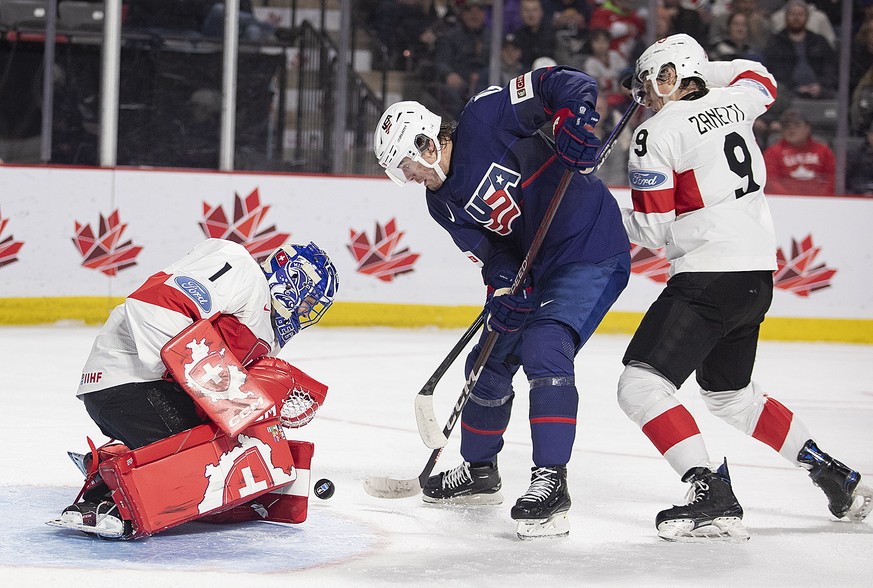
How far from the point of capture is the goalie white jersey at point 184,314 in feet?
9.00

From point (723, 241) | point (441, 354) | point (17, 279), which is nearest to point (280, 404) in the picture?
point (723, 241)

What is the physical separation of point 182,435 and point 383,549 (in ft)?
1.61

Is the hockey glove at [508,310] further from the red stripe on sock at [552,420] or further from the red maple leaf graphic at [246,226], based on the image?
the red maple leaf graphic at [246,226]

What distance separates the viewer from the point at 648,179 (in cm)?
301

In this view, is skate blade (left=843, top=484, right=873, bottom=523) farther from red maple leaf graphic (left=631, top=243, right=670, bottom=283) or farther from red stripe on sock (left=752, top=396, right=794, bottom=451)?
red maple leaf graphic (left=631, top=243, right=670, bottom=283)

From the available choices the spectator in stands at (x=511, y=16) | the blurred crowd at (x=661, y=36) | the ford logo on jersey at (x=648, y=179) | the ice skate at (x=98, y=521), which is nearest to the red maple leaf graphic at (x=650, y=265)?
the blurred crowd at (x=661, y=36)

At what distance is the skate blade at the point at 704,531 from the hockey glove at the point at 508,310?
58 cm

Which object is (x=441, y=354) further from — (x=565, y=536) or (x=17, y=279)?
(x=565, y=536)

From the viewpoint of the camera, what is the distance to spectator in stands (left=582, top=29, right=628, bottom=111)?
7.71m

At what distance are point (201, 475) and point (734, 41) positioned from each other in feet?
18.7

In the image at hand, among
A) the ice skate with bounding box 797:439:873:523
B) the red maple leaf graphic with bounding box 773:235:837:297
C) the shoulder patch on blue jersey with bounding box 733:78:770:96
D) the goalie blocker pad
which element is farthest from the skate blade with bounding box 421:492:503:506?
the red maple leaf graphic with bounding box 773:235:837:297

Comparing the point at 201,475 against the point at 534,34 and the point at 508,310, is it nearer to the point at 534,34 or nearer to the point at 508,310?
the point at 508,310

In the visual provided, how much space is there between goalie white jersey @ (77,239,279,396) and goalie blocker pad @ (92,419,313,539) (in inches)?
6.7

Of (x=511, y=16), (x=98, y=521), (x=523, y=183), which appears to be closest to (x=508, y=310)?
(x=523, y=183)
